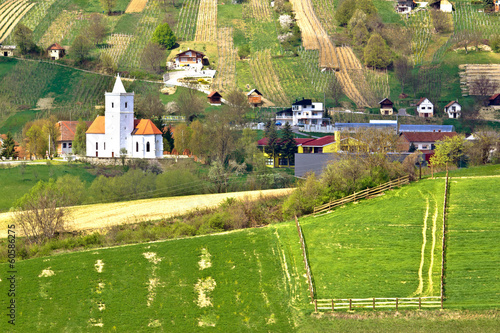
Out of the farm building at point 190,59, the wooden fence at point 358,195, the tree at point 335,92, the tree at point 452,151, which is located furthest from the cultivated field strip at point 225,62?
the wooden fence at point 358,195

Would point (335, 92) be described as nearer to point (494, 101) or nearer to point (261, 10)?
point (494, 101)

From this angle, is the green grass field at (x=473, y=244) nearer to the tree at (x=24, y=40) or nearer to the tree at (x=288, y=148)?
the tree at (x=288, y=148)

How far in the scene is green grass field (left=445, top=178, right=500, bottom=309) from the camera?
133 feet

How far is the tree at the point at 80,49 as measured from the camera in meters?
127

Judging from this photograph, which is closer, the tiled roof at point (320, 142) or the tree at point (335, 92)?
the tiled roof at point (320, 142)

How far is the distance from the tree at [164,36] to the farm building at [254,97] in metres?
28.6

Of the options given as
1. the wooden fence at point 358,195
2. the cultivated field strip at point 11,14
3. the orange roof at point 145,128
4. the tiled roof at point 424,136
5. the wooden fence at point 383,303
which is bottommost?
the wooden fence at point 383,303

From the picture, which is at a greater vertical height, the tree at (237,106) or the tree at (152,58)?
the tree at (152,58)

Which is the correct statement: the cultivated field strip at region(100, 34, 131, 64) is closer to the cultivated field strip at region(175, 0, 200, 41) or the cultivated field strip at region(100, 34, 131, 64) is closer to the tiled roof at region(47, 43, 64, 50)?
the tiled roof at region(47, 43, 64, 50)

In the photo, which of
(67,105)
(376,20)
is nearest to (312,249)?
(67,105)

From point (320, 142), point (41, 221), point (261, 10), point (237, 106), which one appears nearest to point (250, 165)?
point (320, 142)

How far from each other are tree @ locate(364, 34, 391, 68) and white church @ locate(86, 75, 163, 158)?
5572 cm

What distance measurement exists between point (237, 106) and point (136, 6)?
6042 centimetres

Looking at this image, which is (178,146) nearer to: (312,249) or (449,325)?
(312,249)
